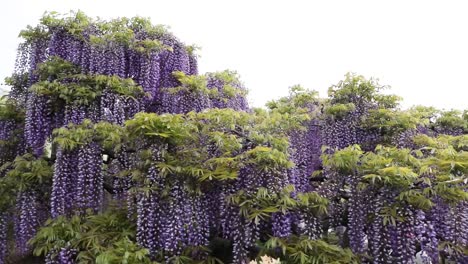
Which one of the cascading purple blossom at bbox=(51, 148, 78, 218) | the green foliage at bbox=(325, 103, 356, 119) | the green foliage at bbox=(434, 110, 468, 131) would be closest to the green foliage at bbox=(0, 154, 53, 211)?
the cascading purple blossom at bbox=(51, 148, 78, 218)

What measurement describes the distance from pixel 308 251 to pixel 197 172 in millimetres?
1382

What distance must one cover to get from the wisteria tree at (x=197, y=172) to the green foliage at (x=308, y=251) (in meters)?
0.02

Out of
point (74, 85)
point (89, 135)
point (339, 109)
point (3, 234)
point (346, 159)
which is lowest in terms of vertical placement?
point (3, 234)

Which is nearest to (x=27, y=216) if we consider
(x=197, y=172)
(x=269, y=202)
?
(x=197, y=172)

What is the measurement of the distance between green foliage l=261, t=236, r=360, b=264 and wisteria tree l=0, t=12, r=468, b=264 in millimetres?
20

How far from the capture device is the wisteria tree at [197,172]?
4719 millimetres

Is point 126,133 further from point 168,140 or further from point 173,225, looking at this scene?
point 173,225

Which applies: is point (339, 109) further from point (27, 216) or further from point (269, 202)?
point (27, 216)

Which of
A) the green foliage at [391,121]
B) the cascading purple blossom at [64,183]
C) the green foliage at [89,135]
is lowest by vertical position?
the cascading purple blossom at [64,183]

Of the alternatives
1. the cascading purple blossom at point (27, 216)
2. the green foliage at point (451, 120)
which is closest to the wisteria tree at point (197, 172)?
the cascading purple blossom at point (27, 216)

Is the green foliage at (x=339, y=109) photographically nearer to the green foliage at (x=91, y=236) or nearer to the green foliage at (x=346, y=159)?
the green foliage at (x=346, y=159)

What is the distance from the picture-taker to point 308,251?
4746 mm

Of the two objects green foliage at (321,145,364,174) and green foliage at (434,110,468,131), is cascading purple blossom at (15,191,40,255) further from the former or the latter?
green foliage at (434,110,468,131)

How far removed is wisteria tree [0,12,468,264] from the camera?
4719 mm
